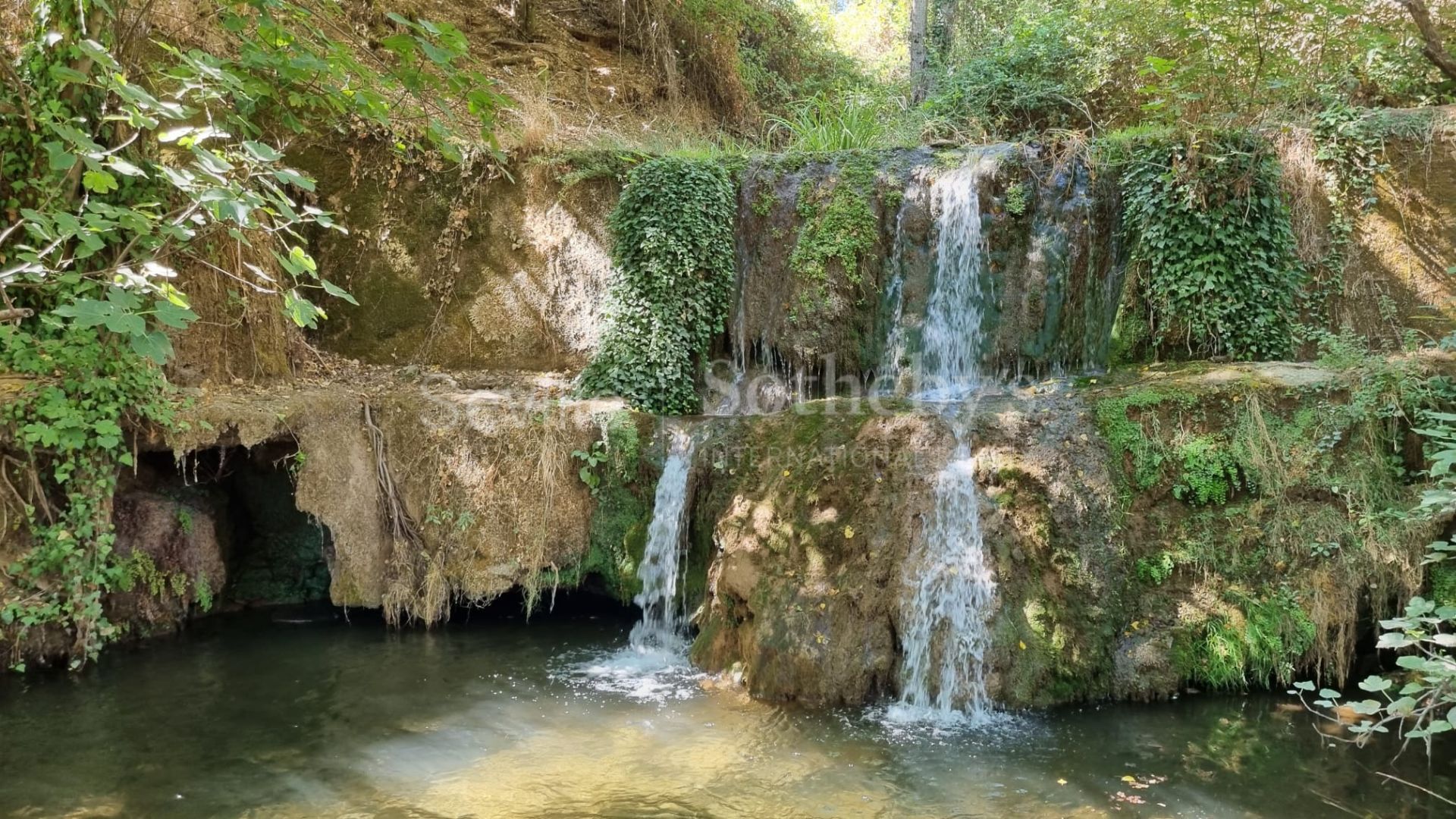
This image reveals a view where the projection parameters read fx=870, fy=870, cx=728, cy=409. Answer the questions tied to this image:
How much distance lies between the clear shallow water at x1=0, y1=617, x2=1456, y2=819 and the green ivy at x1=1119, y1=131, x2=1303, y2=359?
3.50 metres

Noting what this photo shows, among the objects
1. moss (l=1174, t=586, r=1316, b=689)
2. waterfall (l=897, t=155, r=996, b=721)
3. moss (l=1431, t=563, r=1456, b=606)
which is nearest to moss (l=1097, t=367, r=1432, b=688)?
moss (l=1174, t=586, r=1316, b=689)

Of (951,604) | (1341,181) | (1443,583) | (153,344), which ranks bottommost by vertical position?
(951,604)

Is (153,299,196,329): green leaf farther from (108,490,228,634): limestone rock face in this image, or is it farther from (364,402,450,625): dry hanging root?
(108,490,228,634): limestone rock face

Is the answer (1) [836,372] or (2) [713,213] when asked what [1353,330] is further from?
(2) [713,213]

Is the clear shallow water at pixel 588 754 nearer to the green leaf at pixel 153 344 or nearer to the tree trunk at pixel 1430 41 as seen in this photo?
the green leaf at pixel 153 344

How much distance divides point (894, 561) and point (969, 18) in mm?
13575

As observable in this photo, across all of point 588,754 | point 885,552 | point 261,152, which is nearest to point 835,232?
point 885,552

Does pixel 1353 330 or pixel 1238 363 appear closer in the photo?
pixel 1238 363

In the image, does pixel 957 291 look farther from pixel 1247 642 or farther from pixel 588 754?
pixel 588 754

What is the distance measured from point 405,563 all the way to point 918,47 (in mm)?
11427

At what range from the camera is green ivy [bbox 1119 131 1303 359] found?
26.1 feet

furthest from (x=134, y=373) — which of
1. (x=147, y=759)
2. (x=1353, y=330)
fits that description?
(x=1353, y=330)

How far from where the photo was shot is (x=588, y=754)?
17.2 feet

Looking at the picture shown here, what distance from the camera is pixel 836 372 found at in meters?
9.47
